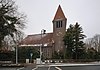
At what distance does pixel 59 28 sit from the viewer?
119 metres

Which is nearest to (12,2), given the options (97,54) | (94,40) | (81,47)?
(81,47)

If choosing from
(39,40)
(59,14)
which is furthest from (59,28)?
(39,40)

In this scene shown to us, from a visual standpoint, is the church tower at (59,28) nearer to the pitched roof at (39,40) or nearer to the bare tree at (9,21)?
the pitched roof at (39,40)

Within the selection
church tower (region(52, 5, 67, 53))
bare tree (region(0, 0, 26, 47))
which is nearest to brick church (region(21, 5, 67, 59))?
church tower (region(52, 5, 67, 53))

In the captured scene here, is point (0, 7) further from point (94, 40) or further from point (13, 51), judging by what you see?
point (94, 40)

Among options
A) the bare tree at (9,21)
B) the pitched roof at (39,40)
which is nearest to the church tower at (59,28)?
the pitched roof at (39,40)

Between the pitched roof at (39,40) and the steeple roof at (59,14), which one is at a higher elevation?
the steeple roof at (59,14)

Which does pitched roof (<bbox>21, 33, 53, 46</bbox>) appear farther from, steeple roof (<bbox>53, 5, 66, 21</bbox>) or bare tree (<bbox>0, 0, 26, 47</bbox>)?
bare tree (<bbox>0, 0, 26, 47</bbox>)

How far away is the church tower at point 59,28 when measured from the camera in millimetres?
116412

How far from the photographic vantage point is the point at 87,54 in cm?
9138

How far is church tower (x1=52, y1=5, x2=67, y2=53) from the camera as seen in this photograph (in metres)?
116

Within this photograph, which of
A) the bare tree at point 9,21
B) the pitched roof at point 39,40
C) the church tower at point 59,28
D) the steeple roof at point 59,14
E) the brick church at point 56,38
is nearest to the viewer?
the bare tree at point 9,21

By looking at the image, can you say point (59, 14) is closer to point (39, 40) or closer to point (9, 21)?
point (39, 40)

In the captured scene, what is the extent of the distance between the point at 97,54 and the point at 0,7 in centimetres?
5427
